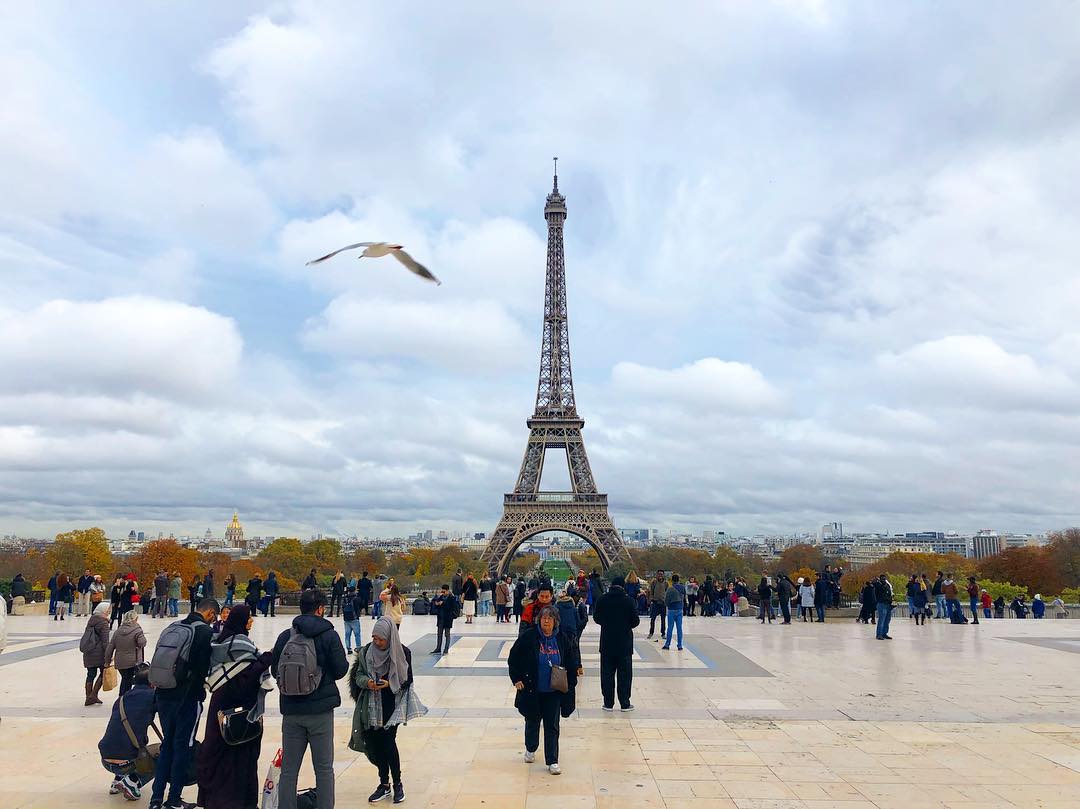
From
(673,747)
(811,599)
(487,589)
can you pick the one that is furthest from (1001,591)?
(673,747)

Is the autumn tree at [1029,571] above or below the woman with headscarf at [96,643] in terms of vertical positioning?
below

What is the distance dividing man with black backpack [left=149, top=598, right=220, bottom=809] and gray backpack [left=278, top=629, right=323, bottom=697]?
981 millimetres

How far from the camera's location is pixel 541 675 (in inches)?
283

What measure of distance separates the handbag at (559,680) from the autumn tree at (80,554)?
64.8 metres

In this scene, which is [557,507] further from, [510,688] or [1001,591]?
[510,688]

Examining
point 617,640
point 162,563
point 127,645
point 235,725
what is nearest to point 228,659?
point 235,725

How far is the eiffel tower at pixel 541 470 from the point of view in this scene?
59250 mm

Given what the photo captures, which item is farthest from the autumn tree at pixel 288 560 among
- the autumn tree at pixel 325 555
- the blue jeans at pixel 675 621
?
the blue jeans at pixel 675 621

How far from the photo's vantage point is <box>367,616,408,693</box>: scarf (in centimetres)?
624

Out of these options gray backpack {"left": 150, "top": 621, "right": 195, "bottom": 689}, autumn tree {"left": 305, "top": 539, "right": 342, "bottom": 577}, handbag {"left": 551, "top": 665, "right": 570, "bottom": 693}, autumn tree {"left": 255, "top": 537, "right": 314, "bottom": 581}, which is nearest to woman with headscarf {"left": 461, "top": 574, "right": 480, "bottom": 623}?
handbag {"left": 551, "top": 665, "right": 570, "bottom": 693}

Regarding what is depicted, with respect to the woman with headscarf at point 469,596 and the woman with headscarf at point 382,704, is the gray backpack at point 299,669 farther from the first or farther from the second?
the woman with headscarf at point 469,596

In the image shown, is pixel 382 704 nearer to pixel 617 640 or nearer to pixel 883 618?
pixel 617 640

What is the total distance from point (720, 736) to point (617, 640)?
1683 mm

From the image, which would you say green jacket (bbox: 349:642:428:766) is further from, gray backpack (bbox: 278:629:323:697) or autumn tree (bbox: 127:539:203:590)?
autumn tree (bbox: 127:539:203:590)
